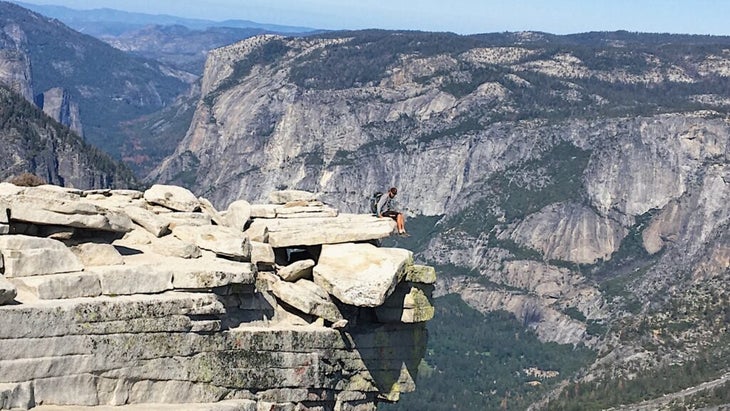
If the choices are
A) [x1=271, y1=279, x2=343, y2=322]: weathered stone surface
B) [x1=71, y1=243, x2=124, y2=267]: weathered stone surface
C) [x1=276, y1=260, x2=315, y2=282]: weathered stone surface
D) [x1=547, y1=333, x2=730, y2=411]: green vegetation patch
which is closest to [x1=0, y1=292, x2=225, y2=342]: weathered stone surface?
[x1=71, y1=243, x2=124, y2=267]: weathered stone surface

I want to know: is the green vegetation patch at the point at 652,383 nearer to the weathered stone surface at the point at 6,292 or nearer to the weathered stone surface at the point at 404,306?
the weathered stone surface at the point at 404,306

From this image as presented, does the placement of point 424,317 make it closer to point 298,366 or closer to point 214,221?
point 298,366

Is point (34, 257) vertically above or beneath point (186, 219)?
above

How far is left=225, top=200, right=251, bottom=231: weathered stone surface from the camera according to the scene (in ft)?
143

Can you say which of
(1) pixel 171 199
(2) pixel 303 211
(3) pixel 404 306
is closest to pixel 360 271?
(3) pixel 404 306

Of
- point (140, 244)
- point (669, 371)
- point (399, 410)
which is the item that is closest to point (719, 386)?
point (669, 371)

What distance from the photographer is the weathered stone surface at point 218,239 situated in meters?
38.2

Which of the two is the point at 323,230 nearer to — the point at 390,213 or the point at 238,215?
the point at 238,215

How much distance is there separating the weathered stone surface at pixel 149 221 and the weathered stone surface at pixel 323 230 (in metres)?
4.03

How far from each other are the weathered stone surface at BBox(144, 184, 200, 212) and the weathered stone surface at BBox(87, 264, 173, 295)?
8326mm

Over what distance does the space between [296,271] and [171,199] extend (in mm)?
6856

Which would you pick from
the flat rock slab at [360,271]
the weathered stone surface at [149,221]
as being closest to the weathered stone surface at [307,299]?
the flat rock slab at [360,271]

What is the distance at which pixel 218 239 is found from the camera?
39062 millimetres

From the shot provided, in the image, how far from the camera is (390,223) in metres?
43.1
